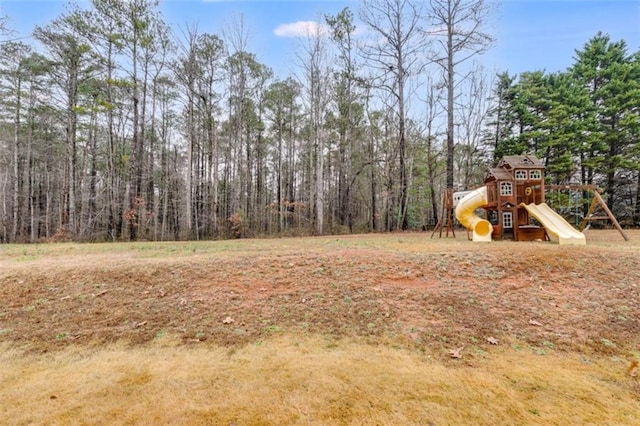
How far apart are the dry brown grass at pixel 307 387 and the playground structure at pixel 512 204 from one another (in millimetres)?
6071

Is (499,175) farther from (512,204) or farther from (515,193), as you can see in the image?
(512,204)

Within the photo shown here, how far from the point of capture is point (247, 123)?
61.6 feet

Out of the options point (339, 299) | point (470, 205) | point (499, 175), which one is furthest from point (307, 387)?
point (499, 175)

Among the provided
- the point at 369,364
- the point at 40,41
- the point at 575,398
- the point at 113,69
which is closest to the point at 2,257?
the point at 369,364

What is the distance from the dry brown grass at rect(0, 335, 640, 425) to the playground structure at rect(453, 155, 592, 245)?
239 inches

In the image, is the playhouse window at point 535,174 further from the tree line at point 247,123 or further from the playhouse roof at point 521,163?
the tree line at point 247,123

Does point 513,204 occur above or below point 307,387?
above

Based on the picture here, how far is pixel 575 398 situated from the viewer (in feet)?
6.36

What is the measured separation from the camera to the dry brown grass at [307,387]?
179 cm

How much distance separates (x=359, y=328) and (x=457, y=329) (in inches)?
40.6

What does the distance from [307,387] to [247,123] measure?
1873cm

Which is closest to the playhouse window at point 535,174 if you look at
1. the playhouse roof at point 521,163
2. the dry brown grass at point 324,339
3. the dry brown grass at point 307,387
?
the playhouse roof at point 521,163

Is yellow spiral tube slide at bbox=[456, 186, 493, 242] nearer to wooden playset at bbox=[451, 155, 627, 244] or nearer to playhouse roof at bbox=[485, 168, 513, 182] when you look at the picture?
wooden playset at bbox=[451, 155, 627, 244]

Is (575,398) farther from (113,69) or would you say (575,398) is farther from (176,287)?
(113,69)
